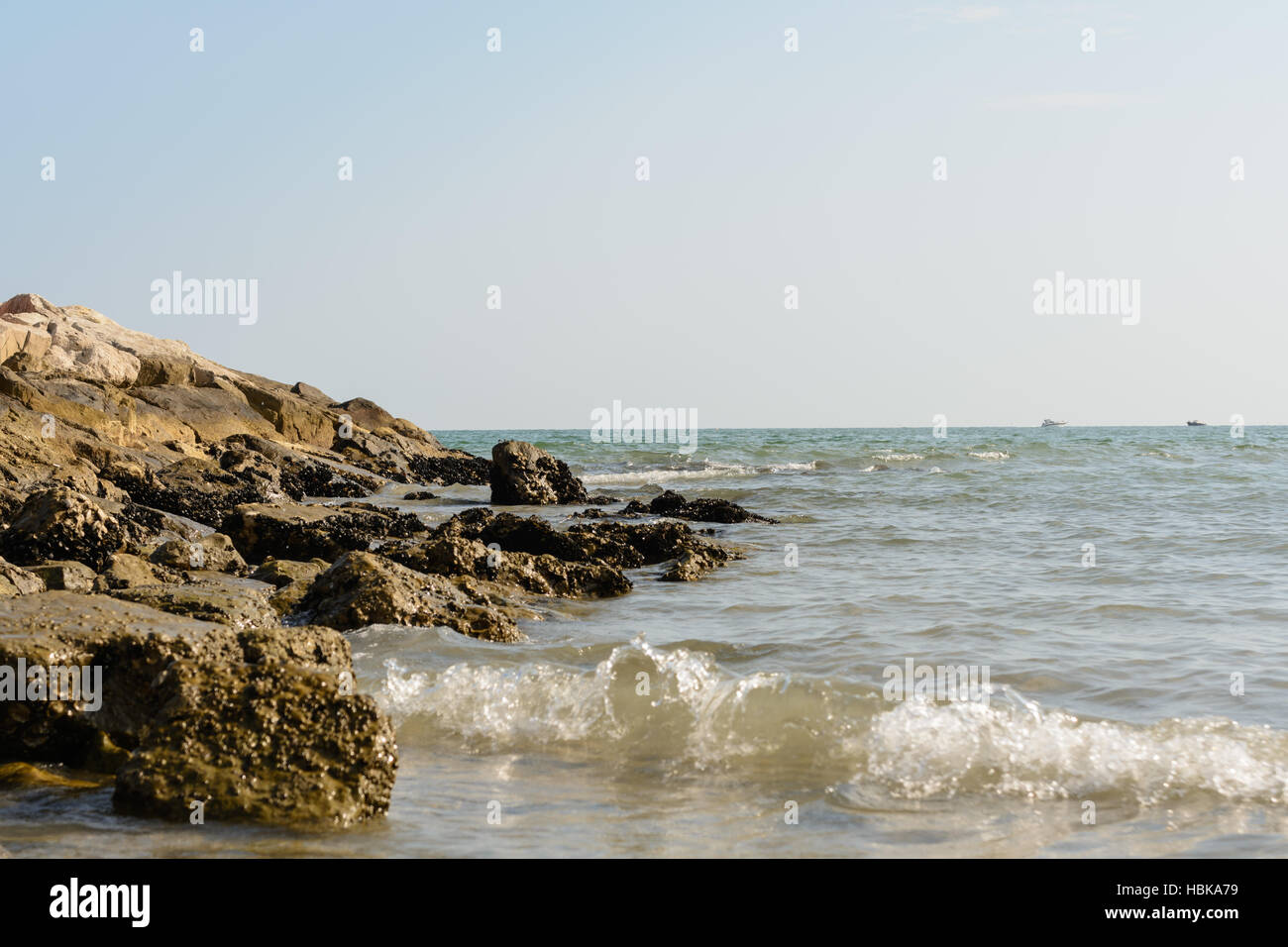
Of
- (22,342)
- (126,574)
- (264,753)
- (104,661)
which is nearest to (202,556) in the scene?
(126,574)

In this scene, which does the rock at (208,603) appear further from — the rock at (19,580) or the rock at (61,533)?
the rock at (61,533)

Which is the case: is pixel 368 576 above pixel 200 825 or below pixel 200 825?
above

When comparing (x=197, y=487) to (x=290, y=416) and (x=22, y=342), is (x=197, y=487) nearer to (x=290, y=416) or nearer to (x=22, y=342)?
(x=22, y=342)

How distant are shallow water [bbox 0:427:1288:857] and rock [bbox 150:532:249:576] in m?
2.63

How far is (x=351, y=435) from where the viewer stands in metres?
30.8

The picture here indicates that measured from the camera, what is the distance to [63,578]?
8.09 metres

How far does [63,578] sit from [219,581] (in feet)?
4.31

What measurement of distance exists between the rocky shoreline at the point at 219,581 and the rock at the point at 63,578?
20mm

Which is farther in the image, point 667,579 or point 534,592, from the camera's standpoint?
point 667,579
